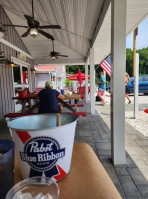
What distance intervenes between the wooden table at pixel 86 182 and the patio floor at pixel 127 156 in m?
1.40

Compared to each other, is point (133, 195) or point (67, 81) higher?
point (67, 81)

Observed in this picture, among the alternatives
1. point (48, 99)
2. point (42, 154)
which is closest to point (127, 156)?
point (48, 99)

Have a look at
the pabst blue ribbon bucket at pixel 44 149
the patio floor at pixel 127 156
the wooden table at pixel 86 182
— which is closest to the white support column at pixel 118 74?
the patio floor at pixel 127 156

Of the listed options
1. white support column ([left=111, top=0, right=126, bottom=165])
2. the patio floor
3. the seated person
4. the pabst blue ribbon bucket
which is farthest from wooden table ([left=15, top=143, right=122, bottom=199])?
the seated person

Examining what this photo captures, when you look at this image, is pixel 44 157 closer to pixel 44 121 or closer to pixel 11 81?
pixel 44 121

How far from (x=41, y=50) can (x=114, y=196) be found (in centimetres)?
997

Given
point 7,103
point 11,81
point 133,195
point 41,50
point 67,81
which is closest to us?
point 133,195

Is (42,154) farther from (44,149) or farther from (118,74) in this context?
(118,74)

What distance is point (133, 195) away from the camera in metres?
1.69

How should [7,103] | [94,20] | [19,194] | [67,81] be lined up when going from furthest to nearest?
[67,81] < [7,103] < [94,20] < [19,194]

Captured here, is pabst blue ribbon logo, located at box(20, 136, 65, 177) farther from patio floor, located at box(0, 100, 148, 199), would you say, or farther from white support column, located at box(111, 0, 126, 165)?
white support column, located at box(111, 0, 126, 165)

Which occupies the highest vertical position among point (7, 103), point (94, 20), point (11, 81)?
point (94, 20)

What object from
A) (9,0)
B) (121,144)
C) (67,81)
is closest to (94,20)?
(9,0)

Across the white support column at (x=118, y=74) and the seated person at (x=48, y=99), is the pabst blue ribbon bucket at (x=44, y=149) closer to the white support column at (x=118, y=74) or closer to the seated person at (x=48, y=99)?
the white support column at (x=118, y=74)
